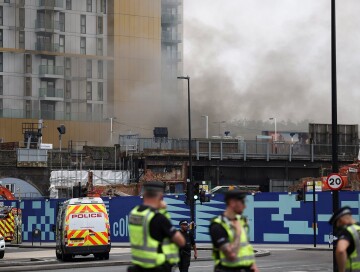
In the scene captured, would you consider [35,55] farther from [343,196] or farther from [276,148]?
[343,196]

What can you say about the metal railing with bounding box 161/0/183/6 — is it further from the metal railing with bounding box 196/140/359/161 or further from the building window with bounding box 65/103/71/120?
the metal railing with bounding box 196/140/359/161

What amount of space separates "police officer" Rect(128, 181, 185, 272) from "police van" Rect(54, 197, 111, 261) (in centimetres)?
2361

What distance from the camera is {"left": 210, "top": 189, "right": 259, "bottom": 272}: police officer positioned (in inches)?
476

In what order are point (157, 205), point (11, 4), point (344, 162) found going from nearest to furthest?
1. point (157, 205)
2. point (344, 162)
3. point (11, 4)

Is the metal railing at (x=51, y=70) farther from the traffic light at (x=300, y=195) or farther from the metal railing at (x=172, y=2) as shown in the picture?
the traffic light at (x=300, y=195)

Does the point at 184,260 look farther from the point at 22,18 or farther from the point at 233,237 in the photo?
the point at 22,18

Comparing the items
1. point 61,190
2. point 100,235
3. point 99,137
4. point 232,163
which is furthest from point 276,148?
point 100,235

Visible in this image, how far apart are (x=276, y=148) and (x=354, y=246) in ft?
237

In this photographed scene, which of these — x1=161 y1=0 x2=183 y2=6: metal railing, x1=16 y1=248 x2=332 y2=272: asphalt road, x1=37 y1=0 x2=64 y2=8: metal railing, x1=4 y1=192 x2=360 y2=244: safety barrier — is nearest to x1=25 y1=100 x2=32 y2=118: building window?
x1=37 y1=0 x2=64 y2=8: metal railing

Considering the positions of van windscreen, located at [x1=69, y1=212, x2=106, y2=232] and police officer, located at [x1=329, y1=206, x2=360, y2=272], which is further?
van windscreen, located at [x1=69, y1=212, x2=106, y2=232]

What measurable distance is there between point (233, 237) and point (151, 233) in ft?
3.34

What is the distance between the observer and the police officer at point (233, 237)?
12.1 m

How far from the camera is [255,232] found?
4991cm

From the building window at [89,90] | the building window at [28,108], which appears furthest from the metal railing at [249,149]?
the building window at [89,90]
